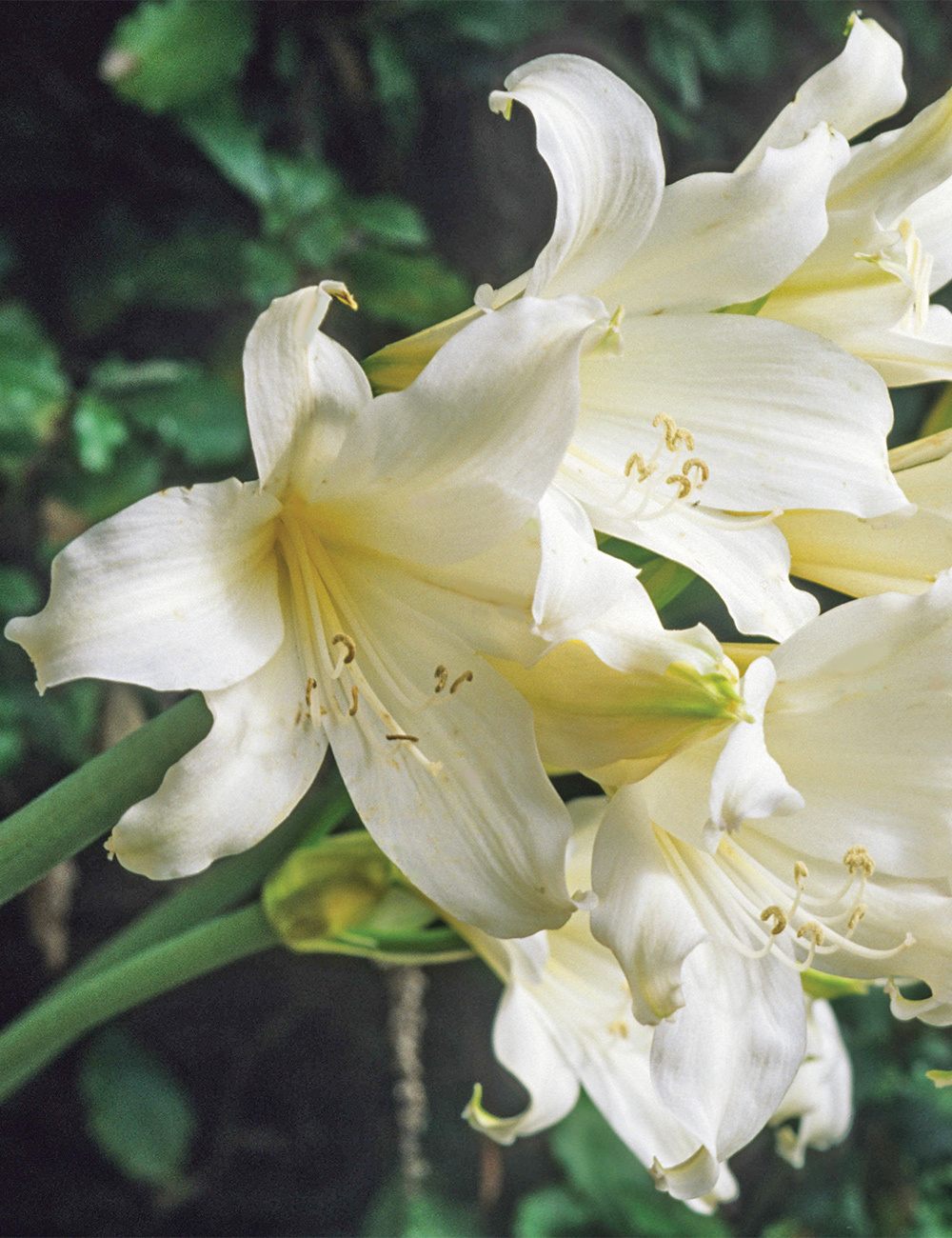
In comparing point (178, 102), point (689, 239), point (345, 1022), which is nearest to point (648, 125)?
point (689, 239)

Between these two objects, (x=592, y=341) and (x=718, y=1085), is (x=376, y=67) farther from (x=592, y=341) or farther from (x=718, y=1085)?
(x=718, y=1085)

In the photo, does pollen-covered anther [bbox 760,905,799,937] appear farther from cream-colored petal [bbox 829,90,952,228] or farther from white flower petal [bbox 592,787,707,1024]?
cream-colored petal [bbox 829,90,952,228]

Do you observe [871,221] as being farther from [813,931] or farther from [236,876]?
[236,876]

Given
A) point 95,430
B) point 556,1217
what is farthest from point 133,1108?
point 95,430

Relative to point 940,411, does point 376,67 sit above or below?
above

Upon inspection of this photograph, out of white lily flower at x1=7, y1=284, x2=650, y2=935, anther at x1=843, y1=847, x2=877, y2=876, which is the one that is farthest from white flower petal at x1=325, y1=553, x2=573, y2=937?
anther at x1=843, y1=847, x2=877, y2=876
